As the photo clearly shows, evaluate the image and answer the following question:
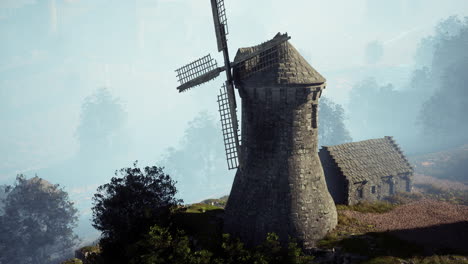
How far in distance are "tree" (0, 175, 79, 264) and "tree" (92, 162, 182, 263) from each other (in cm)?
3589

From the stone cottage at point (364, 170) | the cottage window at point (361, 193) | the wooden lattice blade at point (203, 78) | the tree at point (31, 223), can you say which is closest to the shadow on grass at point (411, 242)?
the stone cottage at point (364, 170)

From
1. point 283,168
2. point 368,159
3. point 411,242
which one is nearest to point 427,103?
point 368,159

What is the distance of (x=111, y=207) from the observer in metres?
18.9

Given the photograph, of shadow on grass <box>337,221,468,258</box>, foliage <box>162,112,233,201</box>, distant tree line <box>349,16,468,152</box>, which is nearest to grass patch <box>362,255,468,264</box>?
shadow on grass <box>337,221,468,258</box>

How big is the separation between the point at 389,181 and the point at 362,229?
60.2 ft

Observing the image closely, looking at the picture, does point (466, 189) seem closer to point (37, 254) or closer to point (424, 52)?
point (37, 254)

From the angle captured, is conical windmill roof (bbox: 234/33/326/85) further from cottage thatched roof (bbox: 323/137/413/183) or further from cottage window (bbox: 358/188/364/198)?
cottage window (bbox: 358/188/364/198)

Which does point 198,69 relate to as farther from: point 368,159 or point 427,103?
point 427,103

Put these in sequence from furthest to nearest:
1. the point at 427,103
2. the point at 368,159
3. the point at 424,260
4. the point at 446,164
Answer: the point at 427,103
the point at 446,164
the point at 368,159
the point at 424,260

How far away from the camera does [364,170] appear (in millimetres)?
29359

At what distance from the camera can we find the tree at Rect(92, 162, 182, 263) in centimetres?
1819

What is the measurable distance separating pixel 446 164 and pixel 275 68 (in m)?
55.9

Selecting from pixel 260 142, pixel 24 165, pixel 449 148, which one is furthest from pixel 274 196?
pixel 24 165

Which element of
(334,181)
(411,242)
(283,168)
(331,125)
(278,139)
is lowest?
(411,242)
